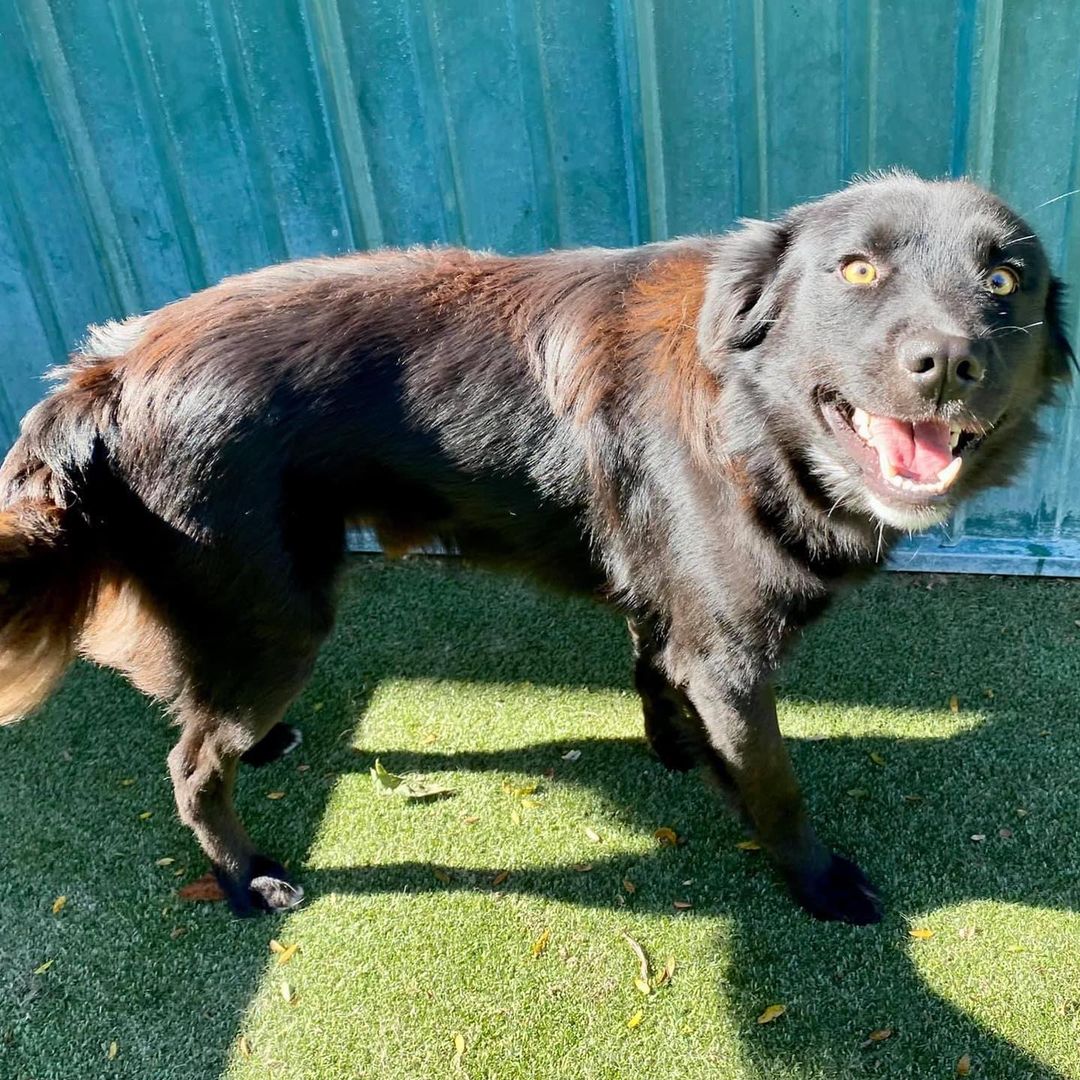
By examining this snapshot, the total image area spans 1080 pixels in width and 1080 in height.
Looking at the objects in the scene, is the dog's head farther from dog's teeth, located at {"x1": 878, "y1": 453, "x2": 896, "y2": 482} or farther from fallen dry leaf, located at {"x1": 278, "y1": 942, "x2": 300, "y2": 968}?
fallen dry leaf, located at {"x1": 278, "y1": 942, "x2": 300, "y2": 968}

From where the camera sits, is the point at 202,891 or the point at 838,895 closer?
the point at 838,895

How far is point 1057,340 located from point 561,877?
182 centimetres

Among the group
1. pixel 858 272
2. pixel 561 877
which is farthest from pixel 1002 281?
pixel 561 877

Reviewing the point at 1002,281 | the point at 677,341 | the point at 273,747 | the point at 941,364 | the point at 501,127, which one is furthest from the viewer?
the point at 501,127

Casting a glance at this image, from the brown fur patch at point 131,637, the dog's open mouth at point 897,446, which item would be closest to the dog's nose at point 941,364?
the dog's open mouth at point 897,446

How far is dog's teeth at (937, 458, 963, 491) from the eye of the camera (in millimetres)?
1864

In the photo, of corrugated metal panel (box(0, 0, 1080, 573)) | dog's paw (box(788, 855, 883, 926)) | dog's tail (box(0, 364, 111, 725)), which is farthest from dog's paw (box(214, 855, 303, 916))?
corrugated metal panel (box(0, 0, 1080, 573))

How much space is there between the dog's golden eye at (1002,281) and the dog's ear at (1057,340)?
0.22m

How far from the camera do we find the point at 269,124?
322 centimetres

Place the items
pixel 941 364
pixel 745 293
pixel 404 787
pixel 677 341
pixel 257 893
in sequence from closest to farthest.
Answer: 1. pixel 941 364
2. pixel 745 293
3. pixel 677 341
4. pixel 257 893
5. pixel 404 787

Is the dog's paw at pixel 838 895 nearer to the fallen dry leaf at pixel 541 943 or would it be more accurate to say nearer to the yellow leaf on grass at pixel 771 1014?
the yellow leaf on grass at pixel 771 1014

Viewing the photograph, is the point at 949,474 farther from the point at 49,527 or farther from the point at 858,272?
the point at 49,527

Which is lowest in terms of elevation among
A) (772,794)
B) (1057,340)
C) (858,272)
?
(772,794)

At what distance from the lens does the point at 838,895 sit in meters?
2.37
